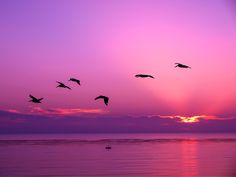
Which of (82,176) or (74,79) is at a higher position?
(74,79)

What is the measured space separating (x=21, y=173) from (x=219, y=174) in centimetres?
2345

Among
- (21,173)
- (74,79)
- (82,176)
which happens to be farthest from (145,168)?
(74,79)

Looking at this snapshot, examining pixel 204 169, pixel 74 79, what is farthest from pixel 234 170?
pixel 74 79

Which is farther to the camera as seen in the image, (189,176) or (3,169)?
(3,169)

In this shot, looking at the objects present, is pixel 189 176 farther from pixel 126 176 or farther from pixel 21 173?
pixel 21 173

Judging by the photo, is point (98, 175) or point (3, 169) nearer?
point (98, 175)

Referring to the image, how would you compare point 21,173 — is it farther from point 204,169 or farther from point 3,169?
point 204,169

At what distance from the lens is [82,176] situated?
4772 centimetres

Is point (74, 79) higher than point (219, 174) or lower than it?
higher

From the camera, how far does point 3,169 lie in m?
54.6

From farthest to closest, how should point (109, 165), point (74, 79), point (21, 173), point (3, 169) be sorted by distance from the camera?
point (109, 165) → point (3, 169) → point (21, 173) → point (74, 79)

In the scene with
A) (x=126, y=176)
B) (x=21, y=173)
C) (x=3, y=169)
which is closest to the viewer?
(x=126, y=176)

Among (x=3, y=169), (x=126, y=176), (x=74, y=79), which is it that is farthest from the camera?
(x=3, y=169)

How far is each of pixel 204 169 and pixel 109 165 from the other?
44.6 ft
